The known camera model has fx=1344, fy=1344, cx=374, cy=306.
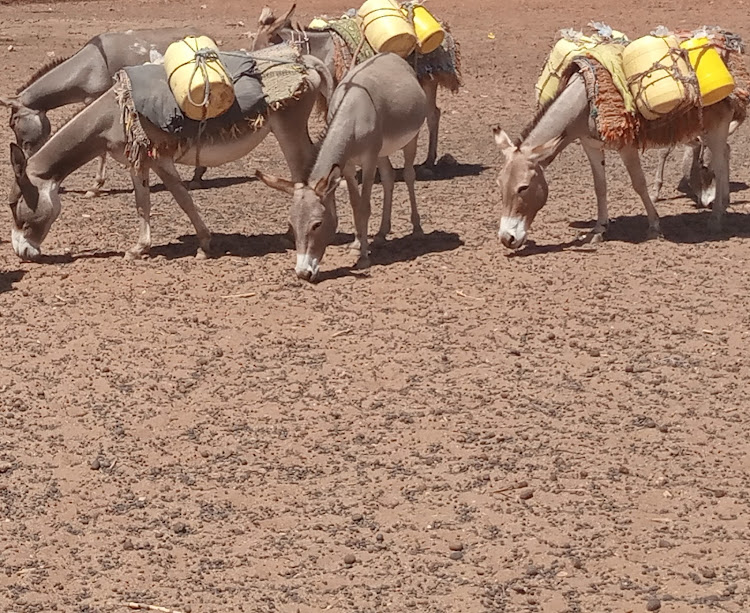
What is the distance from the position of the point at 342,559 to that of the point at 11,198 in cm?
527

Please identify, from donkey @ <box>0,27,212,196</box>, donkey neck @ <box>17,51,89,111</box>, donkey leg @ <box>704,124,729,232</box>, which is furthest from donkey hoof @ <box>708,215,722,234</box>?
donkey neck @ <box>17,51,89,111</box>

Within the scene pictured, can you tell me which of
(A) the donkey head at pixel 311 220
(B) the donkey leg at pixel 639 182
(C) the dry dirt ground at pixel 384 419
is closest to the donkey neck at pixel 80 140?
(C) the dry dirt ground at pixel 384 419

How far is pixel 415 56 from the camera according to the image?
1177cm

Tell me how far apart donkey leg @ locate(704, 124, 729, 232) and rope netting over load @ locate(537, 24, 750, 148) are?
0.66ft

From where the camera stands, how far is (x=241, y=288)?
9.01 meters

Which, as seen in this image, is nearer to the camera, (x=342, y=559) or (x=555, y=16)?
(x=342, y=559)

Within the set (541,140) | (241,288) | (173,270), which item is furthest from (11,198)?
(541,140)

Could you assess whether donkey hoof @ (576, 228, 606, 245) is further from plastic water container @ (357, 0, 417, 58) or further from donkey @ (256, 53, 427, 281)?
plastic water container @ (357, 0, 417, 58)

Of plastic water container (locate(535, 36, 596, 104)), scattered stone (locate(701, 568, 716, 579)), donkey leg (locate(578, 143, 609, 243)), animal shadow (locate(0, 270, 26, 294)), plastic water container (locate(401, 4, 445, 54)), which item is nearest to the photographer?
scattered stone (locate(701, 568, 716, 579))

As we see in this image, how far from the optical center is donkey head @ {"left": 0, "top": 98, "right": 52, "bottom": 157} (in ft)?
39.5

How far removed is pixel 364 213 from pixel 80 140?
6.98 feet

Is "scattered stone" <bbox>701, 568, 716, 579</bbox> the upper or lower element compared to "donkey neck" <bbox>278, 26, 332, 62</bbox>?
lower

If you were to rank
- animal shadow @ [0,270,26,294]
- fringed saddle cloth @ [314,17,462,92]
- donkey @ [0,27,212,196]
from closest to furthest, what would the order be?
animal shadow @ [0,270,26,294] < fringed saddle cloth @ [314,17,462,92] < donkey @ [0,27,212,196]

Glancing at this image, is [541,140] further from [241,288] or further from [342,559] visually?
[342,559]
